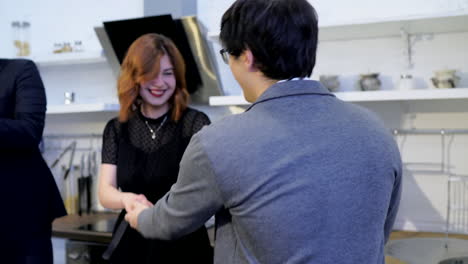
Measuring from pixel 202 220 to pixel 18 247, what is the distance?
1.09 m

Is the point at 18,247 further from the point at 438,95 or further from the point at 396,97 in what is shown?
the point at 438,95

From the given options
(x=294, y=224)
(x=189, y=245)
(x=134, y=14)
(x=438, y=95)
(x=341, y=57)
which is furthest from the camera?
(x=134, y=14)

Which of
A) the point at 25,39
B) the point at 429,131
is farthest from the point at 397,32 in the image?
the point at 25,39

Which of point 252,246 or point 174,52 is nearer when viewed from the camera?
point 252,246

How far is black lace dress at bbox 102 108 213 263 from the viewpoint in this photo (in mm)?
1546

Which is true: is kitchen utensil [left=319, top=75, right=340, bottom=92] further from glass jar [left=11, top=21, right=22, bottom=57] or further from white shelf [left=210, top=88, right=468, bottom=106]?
glass jar [left=11, top=21, right=22, bottom=57]

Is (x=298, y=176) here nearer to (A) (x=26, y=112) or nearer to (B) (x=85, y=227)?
(A) (x=26, y=112)

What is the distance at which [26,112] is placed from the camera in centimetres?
160

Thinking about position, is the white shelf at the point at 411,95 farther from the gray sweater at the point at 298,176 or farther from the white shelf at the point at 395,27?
the gray sweater at the point at 298,176

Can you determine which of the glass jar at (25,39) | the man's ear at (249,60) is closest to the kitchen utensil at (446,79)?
the man's ear at (249,60)

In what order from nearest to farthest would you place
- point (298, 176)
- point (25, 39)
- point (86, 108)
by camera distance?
point (298, 176) < point (86, 108) < point (25, 39)

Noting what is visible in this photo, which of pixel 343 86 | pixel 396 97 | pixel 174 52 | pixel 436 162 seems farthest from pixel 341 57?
pixel 174 52

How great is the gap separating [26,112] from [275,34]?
3.68 feet

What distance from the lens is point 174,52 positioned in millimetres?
1646
